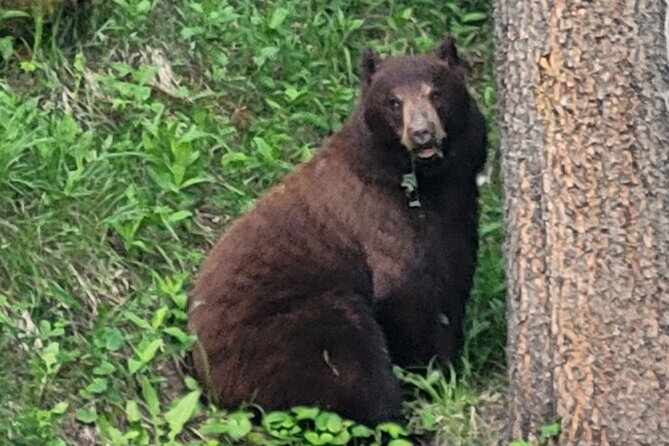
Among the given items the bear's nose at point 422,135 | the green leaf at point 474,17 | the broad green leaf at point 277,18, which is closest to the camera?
the bear's nose at point 422,135

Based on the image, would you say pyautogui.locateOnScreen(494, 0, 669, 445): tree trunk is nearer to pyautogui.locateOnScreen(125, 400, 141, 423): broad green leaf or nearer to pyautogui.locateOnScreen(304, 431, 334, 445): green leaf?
pyautogui.locateOnScreen(304, 431, 334, 445): green leaf

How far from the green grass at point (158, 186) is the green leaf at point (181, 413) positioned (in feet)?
0.05

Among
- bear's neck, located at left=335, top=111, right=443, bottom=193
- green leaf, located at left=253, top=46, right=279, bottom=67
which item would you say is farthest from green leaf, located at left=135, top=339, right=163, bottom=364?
green leaf, located at left=253, top=46, right=279, bottom=67

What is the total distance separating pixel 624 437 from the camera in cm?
507

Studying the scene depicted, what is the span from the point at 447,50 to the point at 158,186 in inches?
57.4

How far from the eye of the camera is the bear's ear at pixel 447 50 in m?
6.49

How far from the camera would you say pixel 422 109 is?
6.18 metres

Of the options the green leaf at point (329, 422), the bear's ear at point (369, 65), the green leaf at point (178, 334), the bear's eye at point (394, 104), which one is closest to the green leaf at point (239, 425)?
the green leaf at point (329, 422)

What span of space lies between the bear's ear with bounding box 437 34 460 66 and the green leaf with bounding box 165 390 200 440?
5.96 feet

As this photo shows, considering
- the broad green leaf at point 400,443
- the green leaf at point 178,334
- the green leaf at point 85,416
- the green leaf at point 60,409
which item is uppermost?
the green leaf at point 178,334

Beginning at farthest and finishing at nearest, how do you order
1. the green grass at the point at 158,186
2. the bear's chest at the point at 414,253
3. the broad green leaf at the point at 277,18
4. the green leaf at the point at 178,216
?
1. the broad green leaf at the point at 277,18
2. the green leaf at the point at 178,216
3. the bear's chest at the point at 414,253
4. the green grass at the point at 158,186

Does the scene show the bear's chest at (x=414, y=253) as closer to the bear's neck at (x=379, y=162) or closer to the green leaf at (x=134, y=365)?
the bear's neck at (x=379, y=162)

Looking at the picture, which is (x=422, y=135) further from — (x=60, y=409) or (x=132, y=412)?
(x=60, y=409)

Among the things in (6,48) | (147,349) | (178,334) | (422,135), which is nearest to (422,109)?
(422,135)
